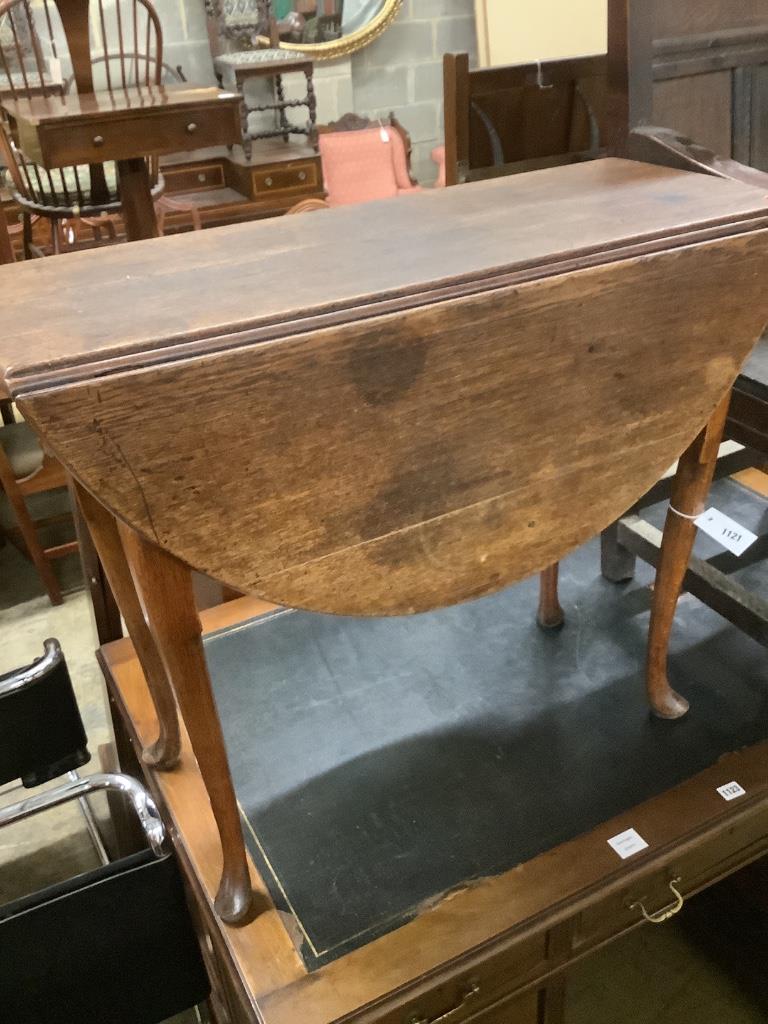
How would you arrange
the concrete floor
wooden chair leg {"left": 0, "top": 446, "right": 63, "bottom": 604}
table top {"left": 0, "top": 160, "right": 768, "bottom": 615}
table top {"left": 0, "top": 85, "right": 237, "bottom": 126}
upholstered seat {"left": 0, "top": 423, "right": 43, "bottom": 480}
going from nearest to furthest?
table top {"left": 0, "top": 160, "right": 768, "bottom": 615} < the concrete floor < table top {"left": 0, "top": 85, "right": 237, "bottom": 126} < wooden chair leg {"left": 0, "top": 446, "right": 63, "bottom": 604} < upholstered seat {"left": 0, "top": 423, "right": 43, "bottom": 480}

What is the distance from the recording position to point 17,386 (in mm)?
679

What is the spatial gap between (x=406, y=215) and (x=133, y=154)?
1337 millimetres

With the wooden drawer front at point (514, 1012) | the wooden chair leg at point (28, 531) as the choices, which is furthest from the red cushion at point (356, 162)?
the wooden drawer front at point (514, 1012)

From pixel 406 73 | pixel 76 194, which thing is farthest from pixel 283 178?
pixel 76 194

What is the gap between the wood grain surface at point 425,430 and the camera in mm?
746

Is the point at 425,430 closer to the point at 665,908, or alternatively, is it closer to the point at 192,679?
the point at 192,679

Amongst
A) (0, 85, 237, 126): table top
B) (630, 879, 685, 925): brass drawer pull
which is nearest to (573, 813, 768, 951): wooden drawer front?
(630, 879, 685, 925): brass drawer pull

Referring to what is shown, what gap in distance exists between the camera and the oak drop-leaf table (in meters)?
0.75

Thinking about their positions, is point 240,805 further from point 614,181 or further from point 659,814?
point 614,181

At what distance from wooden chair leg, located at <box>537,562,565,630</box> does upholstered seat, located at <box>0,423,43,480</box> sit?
141 centimetres

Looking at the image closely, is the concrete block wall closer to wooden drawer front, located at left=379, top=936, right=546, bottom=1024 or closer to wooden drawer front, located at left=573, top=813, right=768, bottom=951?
wooden drawer front, located at left=573, top=813, right=768, bottom=951

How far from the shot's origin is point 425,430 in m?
0.86

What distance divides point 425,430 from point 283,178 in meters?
3.21

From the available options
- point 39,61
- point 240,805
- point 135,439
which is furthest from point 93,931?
point 39,61
